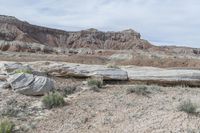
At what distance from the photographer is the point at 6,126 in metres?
8.38

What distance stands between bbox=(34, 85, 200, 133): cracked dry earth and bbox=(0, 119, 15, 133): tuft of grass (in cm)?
66

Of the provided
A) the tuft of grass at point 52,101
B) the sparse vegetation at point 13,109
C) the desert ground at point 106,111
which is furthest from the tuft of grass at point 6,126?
the tuft of grass at point 52,101

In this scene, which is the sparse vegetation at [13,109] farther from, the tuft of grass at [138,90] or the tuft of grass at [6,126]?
the tuft of grass at [138,90]

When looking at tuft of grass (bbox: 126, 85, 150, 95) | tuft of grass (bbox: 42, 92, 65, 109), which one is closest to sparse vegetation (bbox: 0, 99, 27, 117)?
tuft of grass (bbox: 42, 92, 65, 109)

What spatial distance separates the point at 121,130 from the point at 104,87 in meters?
4.10

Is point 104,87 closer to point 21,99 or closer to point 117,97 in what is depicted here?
point 117,97

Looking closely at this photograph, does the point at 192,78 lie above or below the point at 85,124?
above

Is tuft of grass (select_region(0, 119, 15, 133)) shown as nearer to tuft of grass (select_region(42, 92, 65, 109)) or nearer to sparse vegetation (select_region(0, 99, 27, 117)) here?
sparse vegetation (select_region(0, 99, 27, 117))

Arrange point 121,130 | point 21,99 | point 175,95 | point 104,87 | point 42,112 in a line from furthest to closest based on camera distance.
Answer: point 104,87 < point 175,95 < point 21,99 < point 42,112 < point 121,130

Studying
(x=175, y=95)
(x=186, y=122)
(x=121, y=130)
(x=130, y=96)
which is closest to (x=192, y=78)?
(x=175, y=95)

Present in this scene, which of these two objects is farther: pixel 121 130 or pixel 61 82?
pixel 61 82

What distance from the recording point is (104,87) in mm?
12727

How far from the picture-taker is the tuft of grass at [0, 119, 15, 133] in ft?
27.2

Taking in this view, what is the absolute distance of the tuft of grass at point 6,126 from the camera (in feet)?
27.2
